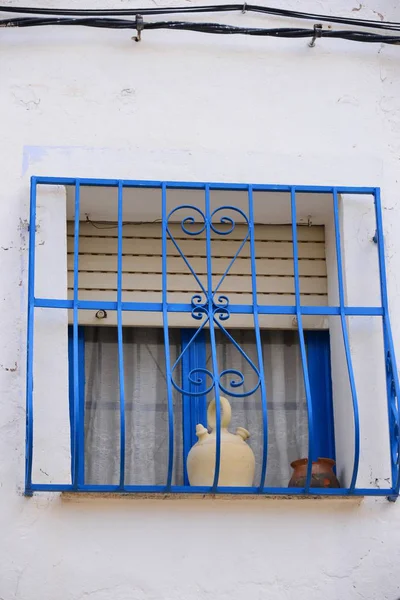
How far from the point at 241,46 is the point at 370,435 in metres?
1.75

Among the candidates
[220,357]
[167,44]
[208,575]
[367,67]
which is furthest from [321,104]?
[208,575]

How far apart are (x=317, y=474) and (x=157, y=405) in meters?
0.76

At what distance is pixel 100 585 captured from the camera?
5027 millimetres

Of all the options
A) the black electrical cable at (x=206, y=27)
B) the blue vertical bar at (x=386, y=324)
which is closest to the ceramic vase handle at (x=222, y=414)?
the blue vertical bar at (x=386, y=324)

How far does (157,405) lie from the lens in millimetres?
5785

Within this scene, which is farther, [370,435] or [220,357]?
[220,357]

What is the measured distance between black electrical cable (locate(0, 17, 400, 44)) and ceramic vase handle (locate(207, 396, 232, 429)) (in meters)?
1.57

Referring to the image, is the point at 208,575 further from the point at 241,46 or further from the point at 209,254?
the point at 241,46

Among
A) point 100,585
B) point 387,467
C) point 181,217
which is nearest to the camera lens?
point 100,585

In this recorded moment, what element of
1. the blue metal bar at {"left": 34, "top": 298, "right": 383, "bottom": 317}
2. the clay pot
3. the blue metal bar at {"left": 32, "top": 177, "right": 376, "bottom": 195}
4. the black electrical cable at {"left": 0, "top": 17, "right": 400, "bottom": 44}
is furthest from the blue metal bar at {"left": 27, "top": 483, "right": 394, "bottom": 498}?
the black electrical cable at {"left": 0, "top": 17, "right": 400, "bottom": 44}

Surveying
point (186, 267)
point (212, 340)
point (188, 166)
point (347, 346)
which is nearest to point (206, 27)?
point (188, 166)

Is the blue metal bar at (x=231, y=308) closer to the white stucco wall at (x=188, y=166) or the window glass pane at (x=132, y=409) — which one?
the white stucco wall at (x=188, y=166)

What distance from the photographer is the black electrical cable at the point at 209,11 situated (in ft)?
18.9

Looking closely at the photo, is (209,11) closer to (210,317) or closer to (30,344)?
(210,317)
